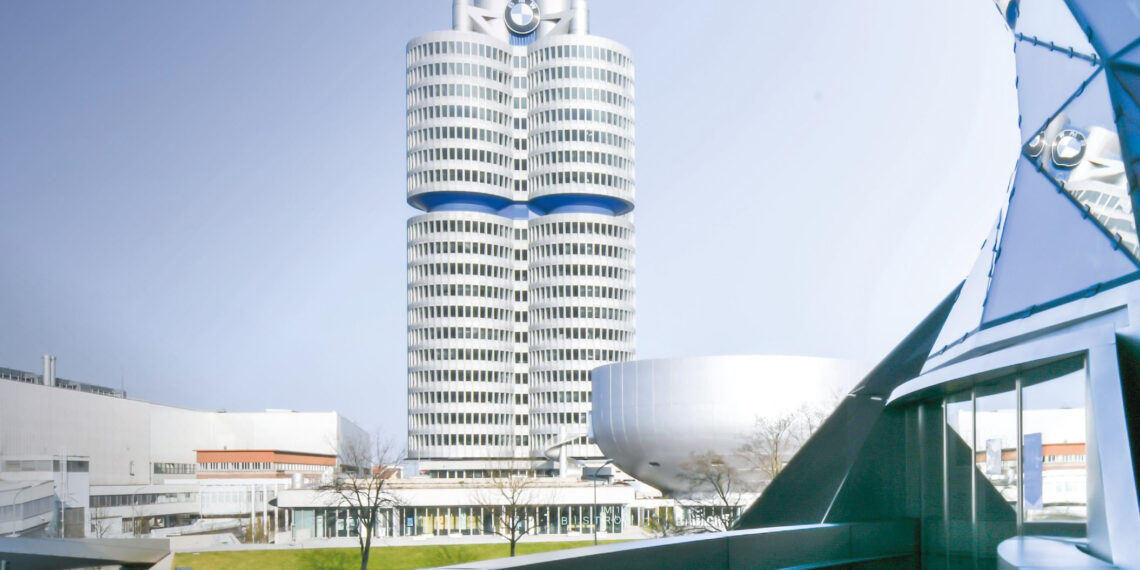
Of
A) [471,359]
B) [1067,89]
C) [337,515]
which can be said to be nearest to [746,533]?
[1067,89]

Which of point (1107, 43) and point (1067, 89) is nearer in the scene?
point (1107, 43)

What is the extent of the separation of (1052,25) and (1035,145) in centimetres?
128

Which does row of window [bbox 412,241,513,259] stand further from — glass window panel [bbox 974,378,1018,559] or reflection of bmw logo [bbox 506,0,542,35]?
glass window panel [bbox 974,378,1018,559]

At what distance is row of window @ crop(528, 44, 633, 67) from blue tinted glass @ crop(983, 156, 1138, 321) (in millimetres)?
123442

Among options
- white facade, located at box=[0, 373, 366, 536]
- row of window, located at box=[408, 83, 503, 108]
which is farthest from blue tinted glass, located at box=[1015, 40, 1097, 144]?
row of window, located at box=[408, 83, 503, 108]

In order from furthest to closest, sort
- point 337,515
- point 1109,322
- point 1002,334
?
point 337,515 → point 1002,334 → point 1109,322

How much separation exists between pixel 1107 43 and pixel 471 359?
120m

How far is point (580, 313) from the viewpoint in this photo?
129625mm

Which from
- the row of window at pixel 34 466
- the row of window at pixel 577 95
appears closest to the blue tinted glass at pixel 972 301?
the row of window at pixel 34 466

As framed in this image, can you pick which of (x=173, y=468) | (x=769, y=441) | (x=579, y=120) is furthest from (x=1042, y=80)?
(x=173, y=468)

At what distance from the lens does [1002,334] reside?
35.1 feet

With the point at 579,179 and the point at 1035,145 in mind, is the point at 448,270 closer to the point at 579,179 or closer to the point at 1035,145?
the point at 579,179

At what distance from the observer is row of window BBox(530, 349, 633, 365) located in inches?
5074

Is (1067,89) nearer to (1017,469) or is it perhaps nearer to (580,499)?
(1017,469)
